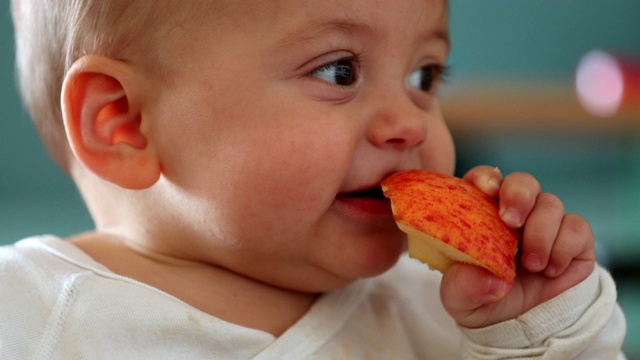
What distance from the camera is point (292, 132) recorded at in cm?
88

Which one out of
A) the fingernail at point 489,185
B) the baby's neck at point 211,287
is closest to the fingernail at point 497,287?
the fingernail at point 489,185

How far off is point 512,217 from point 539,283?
10cm

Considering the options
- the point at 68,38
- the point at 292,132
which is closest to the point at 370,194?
the point at 292,132

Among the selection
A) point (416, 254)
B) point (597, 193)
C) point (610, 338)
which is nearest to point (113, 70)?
point (416, 254)

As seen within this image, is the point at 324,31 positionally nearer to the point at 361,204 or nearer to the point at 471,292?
the point at 361,204

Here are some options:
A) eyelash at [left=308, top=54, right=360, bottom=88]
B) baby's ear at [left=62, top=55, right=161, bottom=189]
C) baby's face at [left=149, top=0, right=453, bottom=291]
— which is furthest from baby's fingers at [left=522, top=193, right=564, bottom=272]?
baby's ear at [left=62, top=55, right=161, bottom=189]

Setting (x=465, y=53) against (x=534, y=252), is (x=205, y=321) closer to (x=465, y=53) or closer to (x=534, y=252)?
(x=534, y=252)

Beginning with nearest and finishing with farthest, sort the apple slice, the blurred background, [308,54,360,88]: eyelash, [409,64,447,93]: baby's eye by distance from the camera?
the apple slice, [308,54,360,88]: eyelash, [409,64,447,93]: baby's eye, the blurred background

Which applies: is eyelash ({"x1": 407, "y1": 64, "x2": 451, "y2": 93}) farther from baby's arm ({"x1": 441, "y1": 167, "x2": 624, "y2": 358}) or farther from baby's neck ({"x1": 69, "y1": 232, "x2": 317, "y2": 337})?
baby's neck ({"x1": 69, "y1": 232, "x2": 317, "y2": 337})

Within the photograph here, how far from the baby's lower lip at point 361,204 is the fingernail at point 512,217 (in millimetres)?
140

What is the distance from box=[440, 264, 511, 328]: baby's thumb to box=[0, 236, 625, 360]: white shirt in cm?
2

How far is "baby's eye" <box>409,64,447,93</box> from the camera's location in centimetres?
102

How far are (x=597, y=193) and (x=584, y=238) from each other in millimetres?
2924

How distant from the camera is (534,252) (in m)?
0.89
